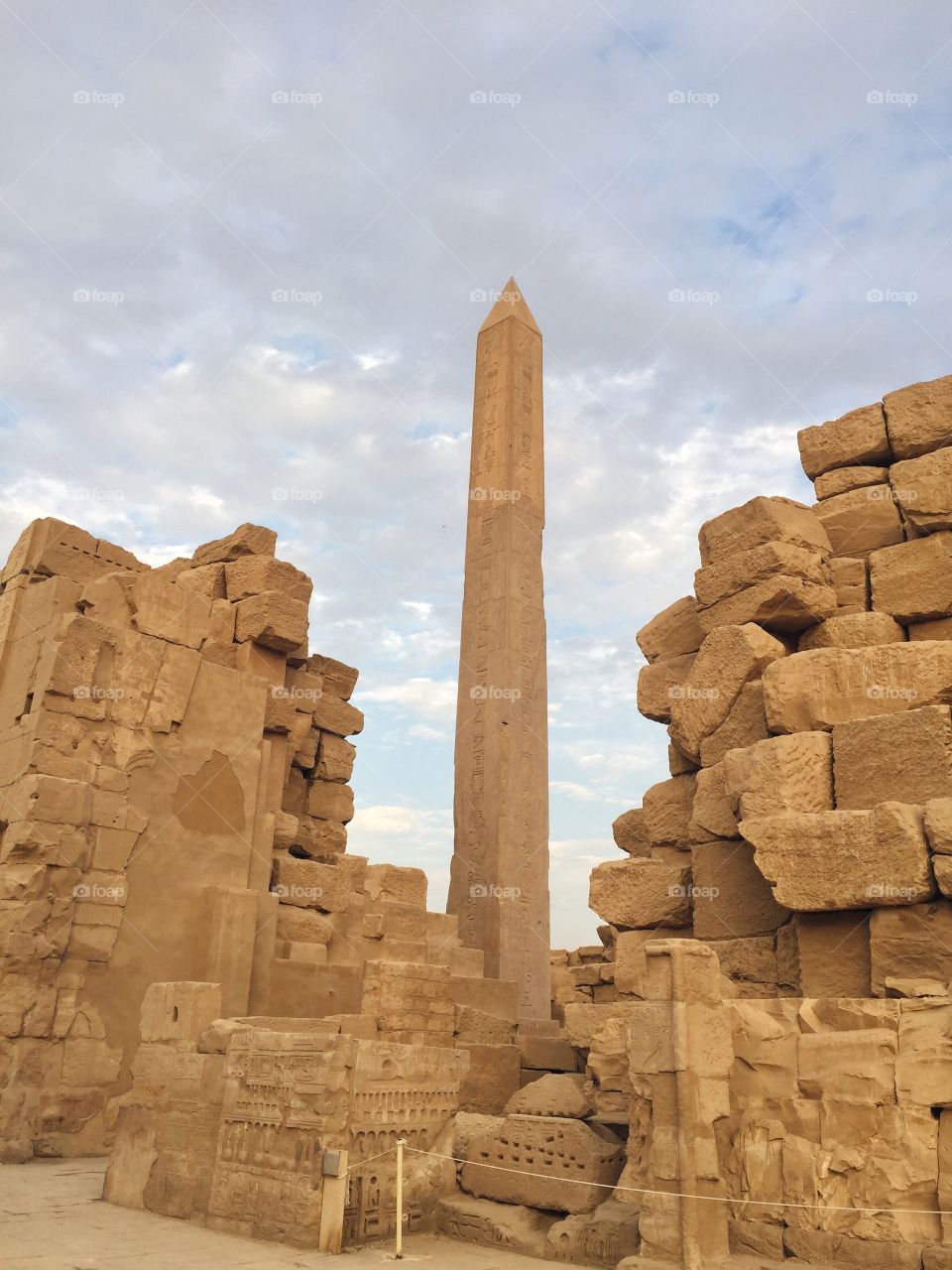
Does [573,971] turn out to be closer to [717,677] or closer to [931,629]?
[717,677]

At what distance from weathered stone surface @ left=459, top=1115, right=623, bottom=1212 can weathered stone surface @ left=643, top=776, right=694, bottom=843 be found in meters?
1.47

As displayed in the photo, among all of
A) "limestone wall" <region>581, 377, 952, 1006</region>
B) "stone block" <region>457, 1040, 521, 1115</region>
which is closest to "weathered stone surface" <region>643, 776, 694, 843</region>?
"limestone wall" <region>581, 377, 952, 1006</region>

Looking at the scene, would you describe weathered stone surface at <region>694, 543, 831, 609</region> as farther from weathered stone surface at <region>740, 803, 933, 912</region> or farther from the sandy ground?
the sandy ground

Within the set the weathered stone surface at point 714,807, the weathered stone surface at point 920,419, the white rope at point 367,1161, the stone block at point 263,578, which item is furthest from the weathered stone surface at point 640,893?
the stone block at point 263,578

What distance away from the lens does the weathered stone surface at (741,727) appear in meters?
5.16

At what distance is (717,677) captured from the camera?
17.7 ft

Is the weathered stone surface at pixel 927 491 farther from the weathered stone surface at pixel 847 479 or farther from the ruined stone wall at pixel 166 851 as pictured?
the ruined stone wall at pixel 166 851

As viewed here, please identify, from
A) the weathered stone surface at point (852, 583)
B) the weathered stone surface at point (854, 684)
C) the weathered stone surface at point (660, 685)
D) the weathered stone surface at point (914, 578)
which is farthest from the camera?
the weathered stone surface at point (660, 685)

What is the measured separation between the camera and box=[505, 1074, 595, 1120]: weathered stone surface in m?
5.21

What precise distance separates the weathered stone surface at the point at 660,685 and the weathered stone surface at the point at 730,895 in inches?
35.9

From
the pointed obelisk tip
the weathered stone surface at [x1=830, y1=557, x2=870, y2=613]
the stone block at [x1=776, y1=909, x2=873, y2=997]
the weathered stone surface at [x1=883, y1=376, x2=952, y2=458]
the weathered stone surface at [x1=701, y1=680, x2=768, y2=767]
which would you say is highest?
the pointed obelisk tip

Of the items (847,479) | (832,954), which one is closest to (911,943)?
(832,954)

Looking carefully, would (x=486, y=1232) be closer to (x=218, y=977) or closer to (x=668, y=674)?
(x=668, y=674)

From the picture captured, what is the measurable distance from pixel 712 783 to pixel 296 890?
5.07 metres
